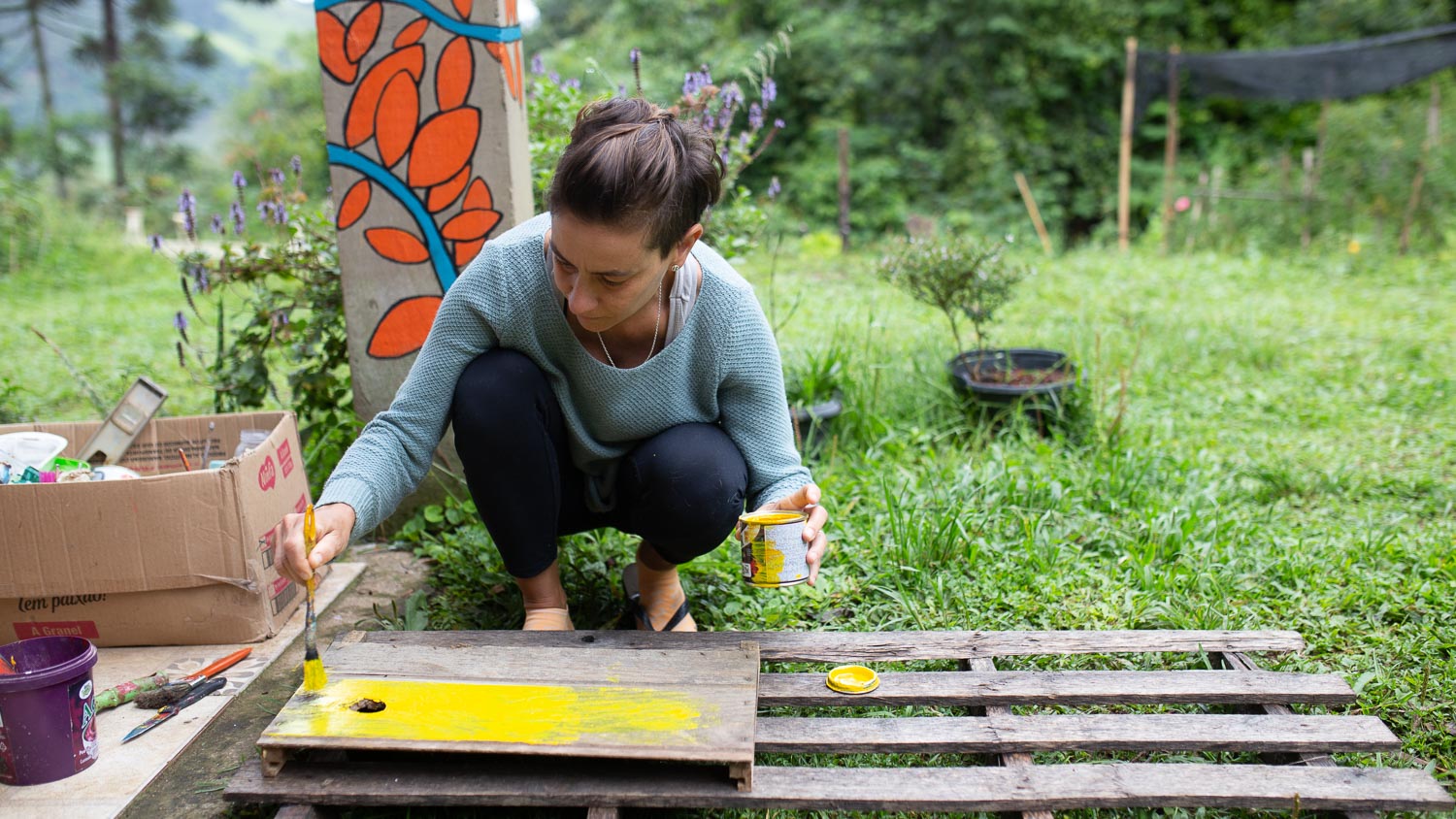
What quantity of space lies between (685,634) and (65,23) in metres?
19.6

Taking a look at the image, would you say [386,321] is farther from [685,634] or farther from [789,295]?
[789,295]

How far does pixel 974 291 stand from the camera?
364 cm

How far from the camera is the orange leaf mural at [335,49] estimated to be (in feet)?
8.45

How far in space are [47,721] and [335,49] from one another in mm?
1769

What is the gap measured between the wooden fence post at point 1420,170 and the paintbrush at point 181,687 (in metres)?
9.16

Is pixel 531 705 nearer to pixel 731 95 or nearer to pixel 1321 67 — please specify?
pixel 731 95

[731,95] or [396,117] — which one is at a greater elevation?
[731,95]

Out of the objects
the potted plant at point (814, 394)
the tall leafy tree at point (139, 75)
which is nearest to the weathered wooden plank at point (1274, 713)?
the potted plant at point (814, 394)

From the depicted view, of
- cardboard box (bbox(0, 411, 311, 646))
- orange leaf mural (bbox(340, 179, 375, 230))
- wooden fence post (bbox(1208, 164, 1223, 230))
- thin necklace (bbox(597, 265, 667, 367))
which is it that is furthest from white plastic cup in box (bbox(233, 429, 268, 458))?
wooden fence post (bbox(1208, 164, 1223, 230))

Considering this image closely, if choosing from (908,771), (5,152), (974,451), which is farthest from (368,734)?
(5,152)

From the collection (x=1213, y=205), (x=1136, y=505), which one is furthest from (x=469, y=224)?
(x=1213, y=205)

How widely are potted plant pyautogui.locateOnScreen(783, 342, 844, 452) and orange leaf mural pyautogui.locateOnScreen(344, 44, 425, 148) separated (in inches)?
57.0

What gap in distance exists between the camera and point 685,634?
1.97 meters

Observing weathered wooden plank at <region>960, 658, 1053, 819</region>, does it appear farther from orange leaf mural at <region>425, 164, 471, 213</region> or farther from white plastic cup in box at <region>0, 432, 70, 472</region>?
white plastic cup in box at <region>0, 432, 70, 472</region>
